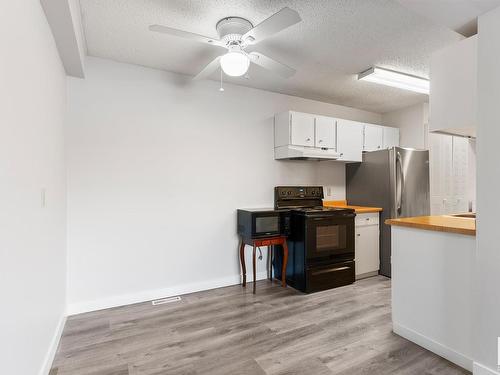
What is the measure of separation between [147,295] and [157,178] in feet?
4.19

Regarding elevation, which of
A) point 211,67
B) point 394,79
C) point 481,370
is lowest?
point 481,370

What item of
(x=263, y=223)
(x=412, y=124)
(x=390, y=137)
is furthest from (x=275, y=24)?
(x=412, y=124)

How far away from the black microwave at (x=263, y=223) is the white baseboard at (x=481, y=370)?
204 cm

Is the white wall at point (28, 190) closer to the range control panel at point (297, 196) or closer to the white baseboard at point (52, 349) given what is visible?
the white baseboard at point (52, 349)

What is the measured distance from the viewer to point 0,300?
3.61ft

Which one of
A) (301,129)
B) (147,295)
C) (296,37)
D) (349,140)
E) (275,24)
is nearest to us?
(275,24)

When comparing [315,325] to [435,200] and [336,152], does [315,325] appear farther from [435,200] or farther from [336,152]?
[435,200]

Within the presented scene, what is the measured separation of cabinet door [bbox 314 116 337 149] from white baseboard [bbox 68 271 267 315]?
2.04m

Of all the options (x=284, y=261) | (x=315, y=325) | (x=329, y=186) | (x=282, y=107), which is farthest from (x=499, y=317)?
(x=282, y=107)

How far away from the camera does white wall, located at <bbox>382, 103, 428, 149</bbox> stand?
4434 millimetres

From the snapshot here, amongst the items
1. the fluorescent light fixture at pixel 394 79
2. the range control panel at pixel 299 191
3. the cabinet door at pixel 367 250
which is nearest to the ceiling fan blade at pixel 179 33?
the fluorescent light fixture at pixel 394 79

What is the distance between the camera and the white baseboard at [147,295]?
2.81 metres

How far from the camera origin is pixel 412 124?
15.0 ft

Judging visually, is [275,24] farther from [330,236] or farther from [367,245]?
[367,245]
